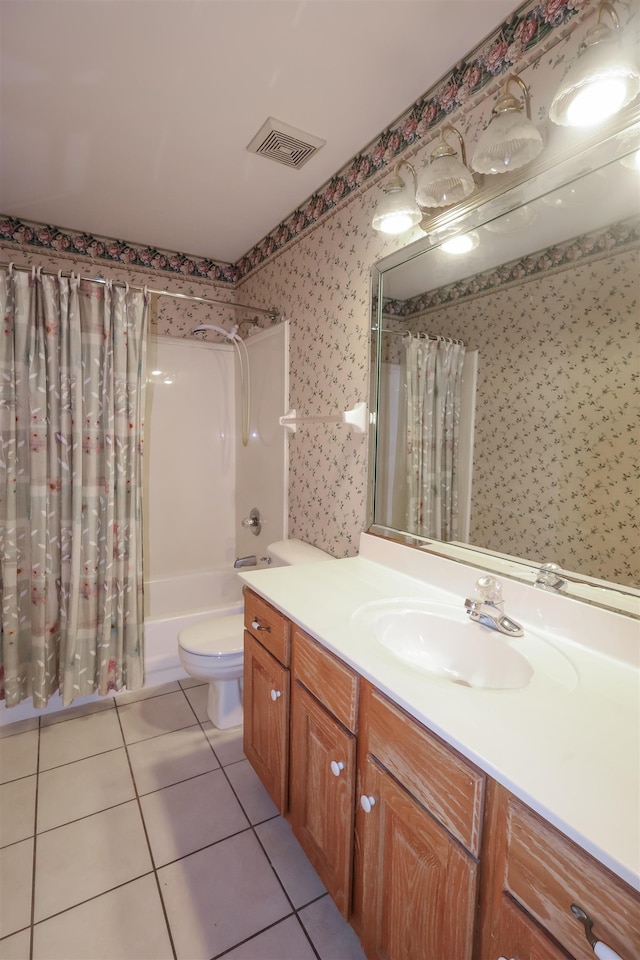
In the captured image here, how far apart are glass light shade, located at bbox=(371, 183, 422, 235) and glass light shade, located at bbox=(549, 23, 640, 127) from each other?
19.0 inches

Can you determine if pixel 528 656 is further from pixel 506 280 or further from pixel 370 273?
pixel 370 273

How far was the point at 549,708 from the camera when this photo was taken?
2.53ft

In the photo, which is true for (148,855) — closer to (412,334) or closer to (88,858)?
(88,858)

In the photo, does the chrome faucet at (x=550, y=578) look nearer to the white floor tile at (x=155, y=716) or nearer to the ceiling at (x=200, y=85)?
the ceiling at (x=200, y=85)

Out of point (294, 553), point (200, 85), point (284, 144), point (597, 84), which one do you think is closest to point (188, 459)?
point (294, 553)

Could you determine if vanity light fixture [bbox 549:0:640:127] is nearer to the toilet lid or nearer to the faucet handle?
the faucet handle

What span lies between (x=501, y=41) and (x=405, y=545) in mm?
1468

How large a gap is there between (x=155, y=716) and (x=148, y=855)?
0.72 metres

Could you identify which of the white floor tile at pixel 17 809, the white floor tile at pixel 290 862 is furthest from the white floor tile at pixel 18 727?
the white floor tile at pixel 290 862

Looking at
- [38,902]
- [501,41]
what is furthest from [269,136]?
[38,902]

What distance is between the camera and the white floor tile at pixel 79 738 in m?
1.79

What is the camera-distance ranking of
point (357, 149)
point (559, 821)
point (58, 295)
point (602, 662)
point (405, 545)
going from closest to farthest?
point (559, 821), point (602, 662), point (405, 545), point (357, 149), point (58, 295)

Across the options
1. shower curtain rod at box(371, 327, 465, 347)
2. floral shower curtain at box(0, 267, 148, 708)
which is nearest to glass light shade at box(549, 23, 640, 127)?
shower curtain rod at box(371, 327, 465, 347)

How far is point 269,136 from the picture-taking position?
160cm
